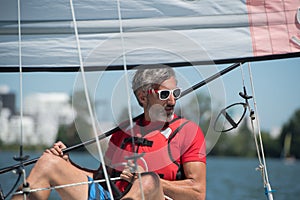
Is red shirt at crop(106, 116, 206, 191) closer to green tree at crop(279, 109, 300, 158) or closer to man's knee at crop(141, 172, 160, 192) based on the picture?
man's knee at crop(141, 172, 160, 192)

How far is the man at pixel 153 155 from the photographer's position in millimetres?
2863

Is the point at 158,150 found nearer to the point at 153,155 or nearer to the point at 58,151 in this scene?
the point at 153,155

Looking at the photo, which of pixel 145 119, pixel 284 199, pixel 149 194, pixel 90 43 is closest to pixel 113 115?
pixel 145 119

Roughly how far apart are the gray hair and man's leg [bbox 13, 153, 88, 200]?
51cm

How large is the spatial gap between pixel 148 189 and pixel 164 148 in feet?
1.32

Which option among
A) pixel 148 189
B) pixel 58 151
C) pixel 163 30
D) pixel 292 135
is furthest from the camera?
pixel 292 135

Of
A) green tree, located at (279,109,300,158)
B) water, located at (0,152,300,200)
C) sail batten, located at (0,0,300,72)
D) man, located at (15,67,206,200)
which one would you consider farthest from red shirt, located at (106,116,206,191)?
green tree, located at (279,109,300,158)

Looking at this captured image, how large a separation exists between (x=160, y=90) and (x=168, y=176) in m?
0.40

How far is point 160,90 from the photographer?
3.13 metres

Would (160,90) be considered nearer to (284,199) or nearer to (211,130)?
(211,130)

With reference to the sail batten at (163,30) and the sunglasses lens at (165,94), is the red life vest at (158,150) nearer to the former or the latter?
the sunglasses lens at (165,94)

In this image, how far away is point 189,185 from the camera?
9.96 feet

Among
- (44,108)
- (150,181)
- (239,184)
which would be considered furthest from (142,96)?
(44,108)

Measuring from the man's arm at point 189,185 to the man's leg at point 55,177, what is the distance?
14.6 inches
